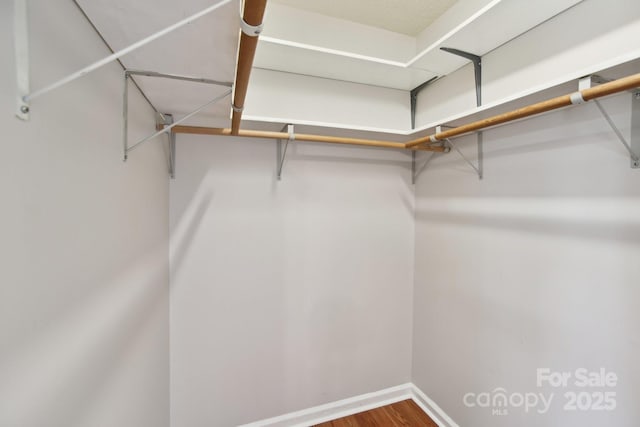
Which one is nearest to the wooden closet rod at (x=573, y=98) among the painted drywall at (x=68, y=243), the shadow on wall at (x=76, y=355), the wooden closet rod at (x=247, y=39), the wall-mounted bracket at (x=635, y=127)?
the wall-mounted bracket at (x=635, y=127)

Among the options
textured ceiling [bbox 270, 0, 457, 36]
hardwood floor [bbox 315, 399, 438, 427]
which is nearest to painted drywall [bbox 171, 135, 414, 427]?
hardwood floor [bbox 315, 399, 438, 427]

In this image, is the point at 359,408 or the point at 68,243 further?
the point at 359,408

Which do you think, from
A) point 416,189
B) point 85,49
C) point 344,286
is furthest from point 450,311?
point 85,49

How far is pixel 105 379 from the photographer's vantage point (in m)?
0.78

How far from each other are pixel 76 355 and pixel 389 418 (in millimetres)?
2036

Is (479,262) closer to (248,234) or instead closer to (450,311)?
(450,311)

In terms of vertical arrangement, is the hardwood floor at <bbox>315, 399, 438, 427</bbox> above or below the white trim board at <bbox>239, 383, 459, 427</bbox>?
below

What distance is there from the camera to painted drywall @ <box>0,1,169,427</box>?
1.52 feet

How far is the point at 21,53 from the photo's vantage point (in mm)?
478

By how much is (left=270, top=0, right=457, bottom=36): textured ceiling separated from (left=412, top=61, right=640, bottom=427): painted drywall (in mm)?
824

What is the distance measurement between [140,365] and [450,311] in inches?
71.1

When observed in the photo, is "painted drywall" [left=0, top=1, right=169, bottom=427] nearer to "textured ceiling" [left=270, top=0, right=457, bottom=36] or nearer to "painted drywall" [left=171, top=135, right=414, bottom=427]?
"painted drywall" [left=171, top=135, right=414, bottom=427]

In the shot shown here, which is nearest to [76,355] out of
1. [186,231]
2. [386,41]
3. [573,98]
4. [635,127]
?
[186,231]

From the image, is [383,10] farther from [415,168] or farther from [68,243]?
[68,243]
